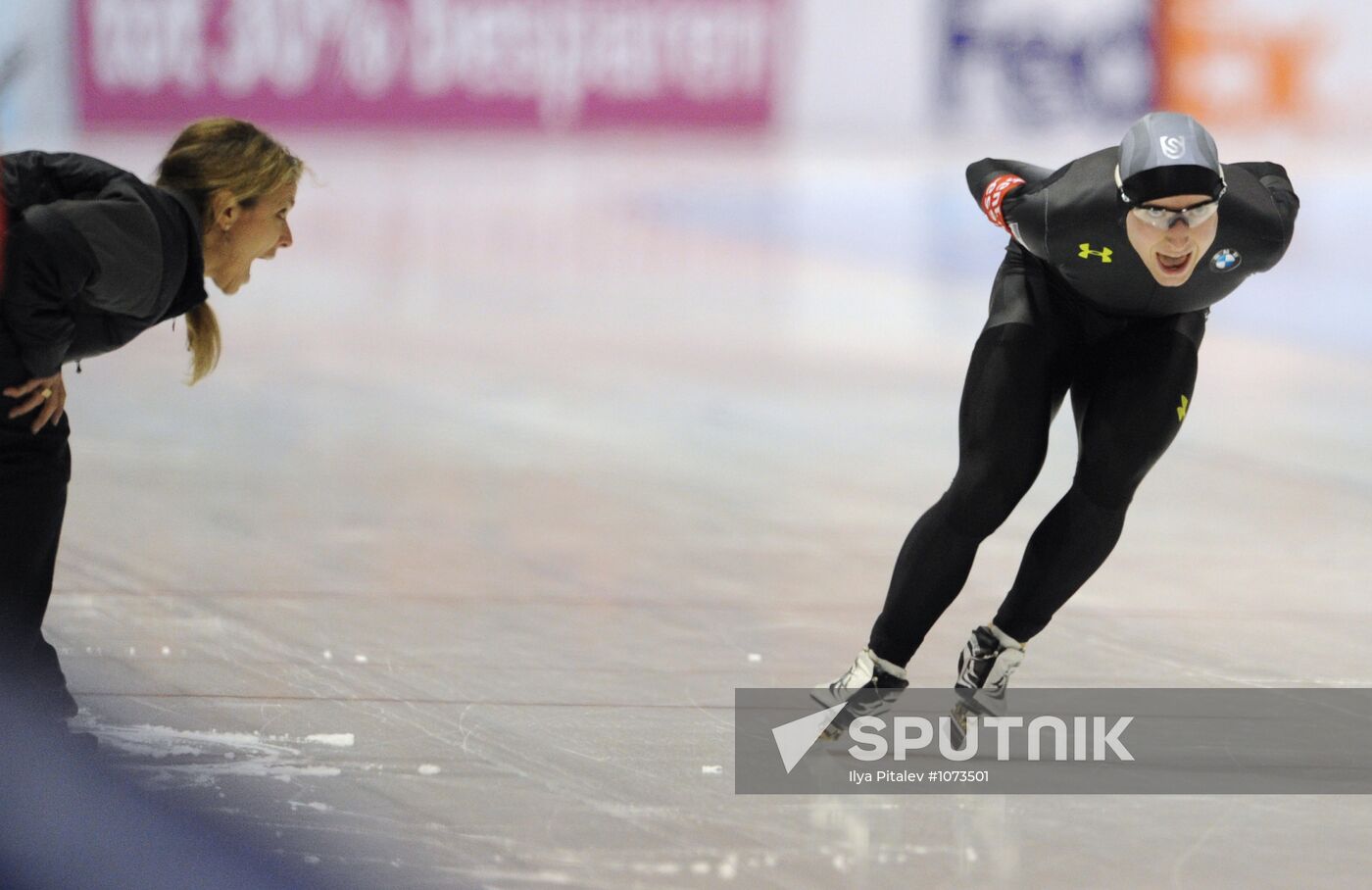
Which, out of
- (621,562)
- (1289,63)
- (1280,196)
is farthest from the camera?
(1289,63)

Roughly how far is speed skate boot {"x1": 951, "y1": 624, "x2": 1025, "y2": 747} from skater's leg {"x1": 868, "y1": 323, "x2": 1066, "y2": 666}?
0.39ft

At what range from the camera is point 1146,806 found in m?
2.47

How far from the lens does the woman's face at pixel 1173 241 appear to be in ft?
8.17

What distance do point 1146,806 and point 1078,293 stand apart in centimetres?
81

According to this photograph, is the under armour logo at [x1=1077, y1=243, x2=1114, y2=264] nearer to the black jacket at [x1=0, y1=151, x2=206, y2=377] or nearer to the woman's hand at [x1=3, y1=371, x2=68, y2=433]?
the black jacket at [x1=0, y1=151, x2=206, y2=377]

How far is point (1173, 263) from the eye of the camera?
253 centimetres

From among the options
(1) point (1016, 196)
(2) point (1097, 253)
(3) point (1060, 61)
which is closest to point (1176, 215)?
(2) point (1097, 253)

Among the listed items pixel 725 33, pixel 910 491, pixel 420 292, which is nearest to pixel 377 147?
pixel 725 33

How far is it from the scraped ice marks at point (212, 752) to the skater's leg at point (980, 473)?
3.02ft

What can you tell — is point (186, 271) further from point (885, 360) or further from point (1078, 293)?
point (885, 360)

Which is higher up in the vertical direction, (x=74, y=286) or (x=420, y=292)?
(x=74, y=286)

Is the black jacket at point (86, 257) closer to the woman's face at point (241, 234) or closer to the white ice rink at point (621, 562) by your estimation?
the woman's face at point (241, 234)

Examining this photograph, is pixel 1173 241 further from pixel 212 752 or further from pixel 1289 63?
pixel 1289 63

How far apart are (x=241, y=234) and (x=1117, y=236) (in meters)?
1.31
